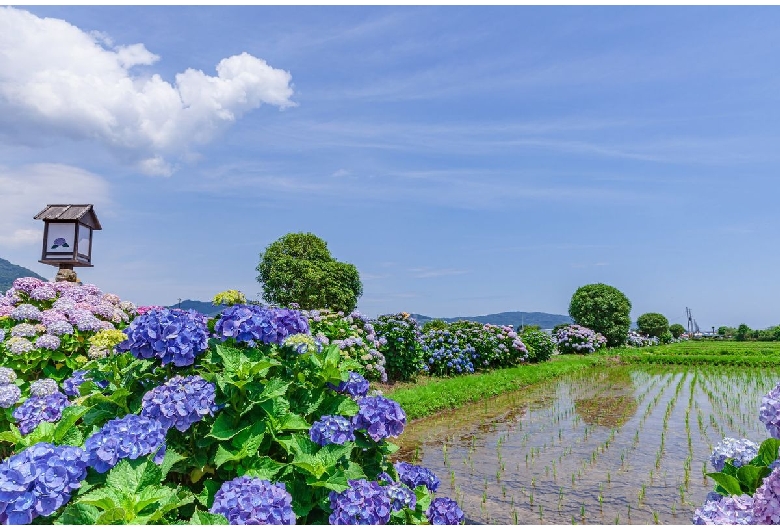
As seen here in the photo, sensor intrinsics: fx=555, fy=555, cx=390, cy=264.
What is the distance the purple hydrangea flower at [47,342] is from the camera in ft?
17.7

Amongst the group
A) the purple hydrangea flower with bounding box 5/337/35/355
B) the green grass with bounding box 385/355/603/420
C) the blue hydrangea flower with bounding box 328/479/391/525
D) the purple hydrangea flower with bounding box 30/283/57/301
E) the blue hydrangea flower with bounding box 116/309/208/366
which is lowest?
the green grass with bounding box 385/355/603/420

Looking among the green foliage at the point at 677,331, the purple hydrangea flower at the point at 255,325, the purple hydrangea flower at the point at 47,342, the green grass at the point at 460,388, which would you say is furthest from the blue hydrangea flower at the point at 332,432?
the green foliage at the point at 677,331

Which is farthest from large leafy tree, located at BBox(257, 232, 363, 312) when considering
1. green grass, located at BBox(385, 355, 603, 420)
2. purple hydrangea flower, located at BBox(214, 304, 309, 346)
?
purple hydrangea flower, located at BBox(214, 304, 309, 346)

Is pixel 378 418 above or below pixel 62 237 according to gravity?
below

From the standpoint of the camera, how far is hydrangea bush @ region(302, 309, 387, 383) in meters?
9.92

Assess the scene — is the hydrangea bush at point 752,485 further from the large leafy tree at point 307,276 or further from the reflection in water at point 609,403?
the large leafy tree at point 307,276

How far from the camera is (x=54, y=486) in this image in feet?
7.07

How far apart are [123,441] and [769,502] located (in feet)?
8.26

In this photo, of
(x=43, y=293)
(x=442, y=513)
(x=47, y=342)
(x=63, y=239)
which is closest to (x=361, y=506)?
(x=442, y=513)

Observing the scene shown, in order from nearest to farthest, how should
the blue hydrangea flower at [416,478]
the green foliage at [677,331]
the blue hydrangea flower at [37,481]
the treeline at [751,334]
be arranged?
the blue hydrangea flower at [37,481] → the blue hydrangea flower at [416,478] → the treeline at [751,334] → the green foliage at [677,331]

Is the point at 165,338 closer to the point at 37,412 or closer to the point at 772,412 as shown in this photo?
the point at 37,412

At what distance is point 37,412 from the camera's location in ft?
11.8

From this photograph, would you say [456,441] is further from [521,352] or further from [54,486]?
[521,352]

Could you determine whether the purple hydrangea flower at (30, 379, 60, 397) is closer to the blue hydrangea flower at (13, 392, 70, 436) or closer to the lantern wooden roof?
the blue hydrangea flower at (13, 392, 70, 436)
